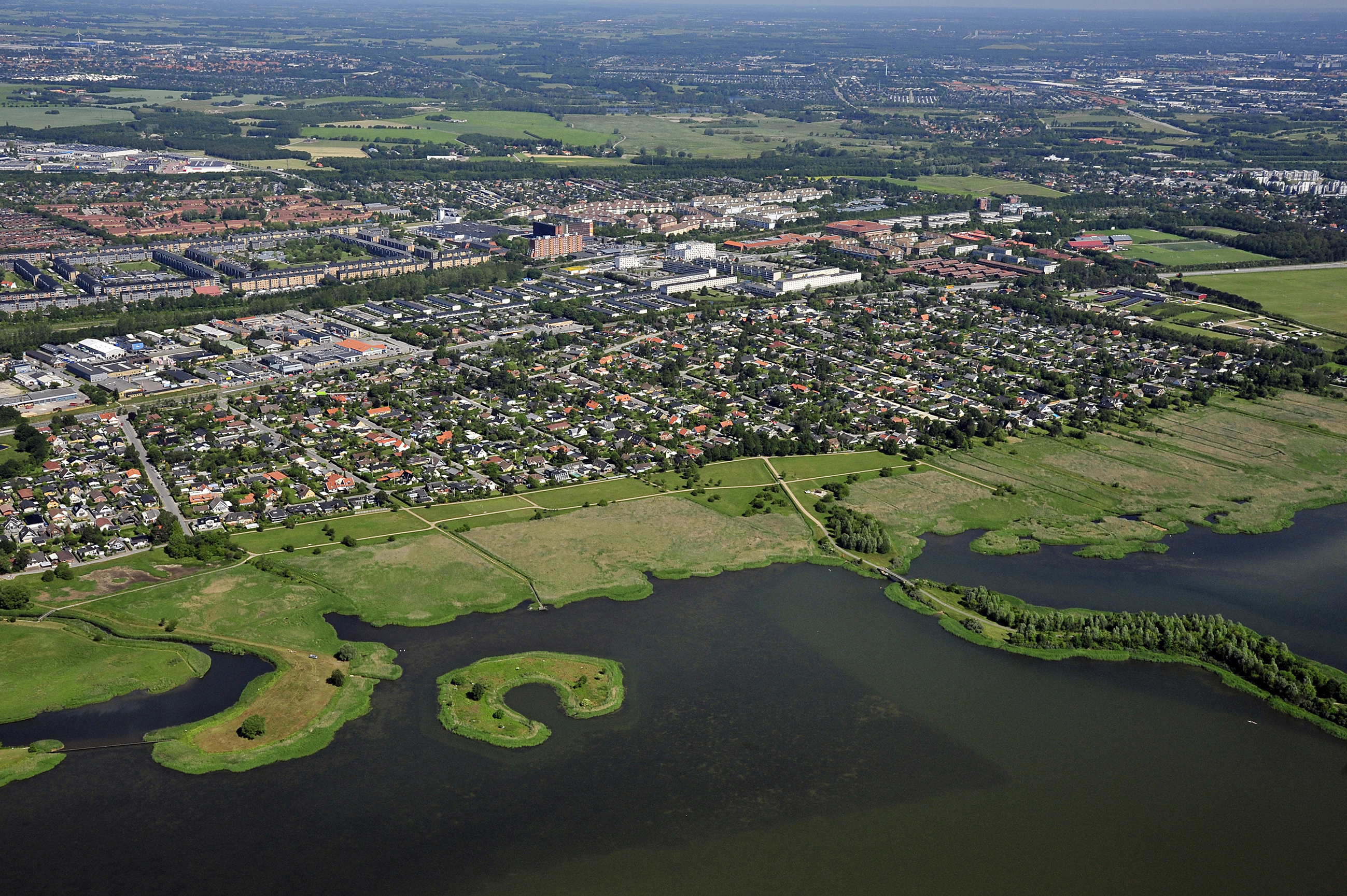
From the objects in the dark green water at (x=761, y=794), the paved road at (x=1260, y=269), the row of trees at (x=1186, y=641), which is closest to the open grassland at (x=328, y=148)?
the paved road at (x=1260, y=269)

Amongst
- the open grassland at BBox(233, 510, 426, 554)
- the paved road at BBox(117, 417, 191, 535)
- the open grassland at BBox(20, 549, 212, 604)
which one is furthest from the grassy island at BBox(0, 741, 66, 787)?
the paved road at BBox(117, 417, 191, 535)

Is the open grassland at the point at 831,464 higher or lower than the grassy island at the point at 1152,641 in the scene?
higher

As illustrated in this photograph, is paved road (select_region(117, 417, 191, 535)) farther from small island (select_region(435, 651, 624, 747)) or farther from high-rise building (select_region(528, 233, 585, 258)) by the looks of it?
high-rise building (select_region(528, 233, 585, 258))

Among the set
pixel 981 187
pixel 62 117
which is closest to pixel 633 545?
pixel 981 187

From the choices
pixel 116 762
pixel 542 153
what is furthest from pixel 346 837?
pixel 542 153

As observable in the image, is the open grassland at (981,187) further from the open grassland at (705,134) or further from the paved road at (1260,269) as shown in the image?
the paved road at (1260,269)

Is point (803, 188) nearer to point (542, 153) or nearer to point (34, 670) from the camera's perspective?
point (542, 153)
